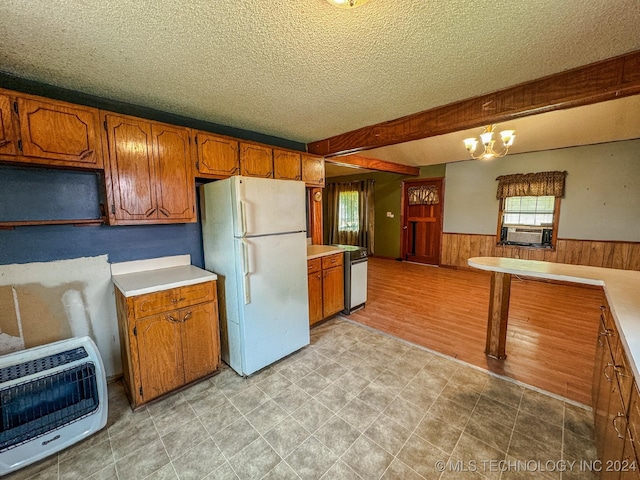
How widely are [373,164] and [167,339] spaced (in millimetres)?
4602

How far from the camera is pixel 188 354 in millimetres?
2135

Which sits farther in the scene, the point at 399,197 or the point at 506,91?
the point at 399,197

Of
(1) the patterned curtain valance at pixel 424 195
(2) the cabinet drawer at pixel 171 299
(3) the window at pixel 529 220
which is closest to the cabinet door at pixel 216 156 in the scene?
(2) the cabinet drawer at pixel 171 299

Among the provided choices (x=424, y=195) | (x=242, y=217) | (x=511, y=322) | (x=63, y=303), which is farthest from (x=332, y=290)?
(x=424, y=195)

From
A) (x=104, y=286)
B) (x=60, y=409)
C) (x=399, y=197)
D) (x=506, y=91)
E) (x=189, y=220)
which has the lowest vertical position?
(x=60, y=409)

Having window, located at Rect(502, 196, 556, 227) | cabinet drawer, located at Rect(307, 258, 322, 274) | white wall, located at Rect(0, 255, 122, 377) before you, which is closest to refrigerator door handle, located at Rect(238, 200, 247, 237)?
cabinet drawer, located at Rect(307, 258, 322, 274)

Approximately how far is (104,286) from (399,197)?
20.7ft

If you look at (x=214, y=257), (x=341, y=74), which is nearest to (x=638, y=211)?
(x=341, y=74)

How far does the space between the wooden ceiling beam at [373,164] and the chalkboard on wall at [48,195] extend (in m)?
2.77

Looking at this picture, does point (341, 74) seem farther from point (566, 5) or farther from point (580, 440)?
point (580, 440)

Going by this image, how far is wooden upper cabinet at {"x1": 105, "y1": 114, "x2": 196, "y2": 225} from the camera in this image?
76.8 inches

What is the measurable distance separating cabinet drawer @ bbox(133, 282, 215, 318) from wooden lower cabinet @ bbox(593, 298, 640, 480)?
7.90 feet

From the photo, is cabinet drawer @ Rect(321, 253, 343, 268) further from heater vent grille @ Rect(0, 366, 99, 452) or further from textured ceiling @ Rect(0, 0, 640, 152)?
heater vent grille @ Rect(0, 366, 99, 452)

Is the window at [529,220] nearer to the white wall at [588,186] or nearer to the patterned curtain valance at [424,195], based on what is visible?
the white wall at [588,186]
